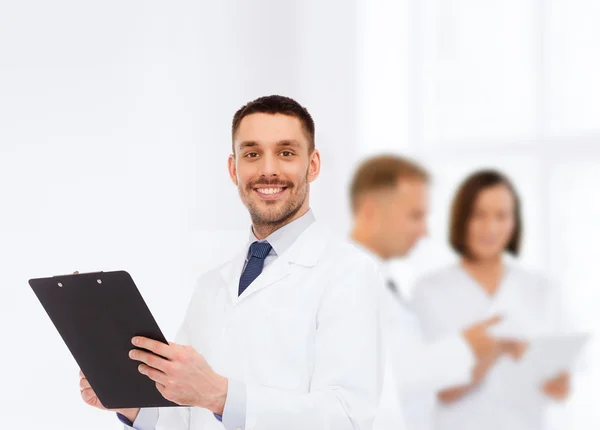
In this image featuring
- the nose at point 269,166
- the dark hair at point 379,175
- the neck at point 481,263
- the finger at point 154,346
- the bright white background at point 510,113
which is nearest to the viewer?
the finger at point 154,346

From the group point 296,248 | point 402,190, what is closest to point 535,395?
point 402,190

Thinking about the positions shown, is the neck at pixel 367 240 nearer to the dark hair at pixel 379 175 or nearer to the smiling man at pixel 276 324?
the dark hair at pixel 379 175

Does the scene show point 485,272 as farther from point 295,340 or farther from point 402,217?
point 295,340

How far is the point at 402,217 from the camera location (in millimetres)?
2430

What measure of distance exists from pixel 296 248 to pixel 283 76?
1971 mm

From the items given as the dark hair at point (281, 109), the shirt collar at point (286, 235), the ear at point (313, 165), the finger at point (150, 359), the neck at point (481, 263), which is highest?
the dark hair at point (281, 109)

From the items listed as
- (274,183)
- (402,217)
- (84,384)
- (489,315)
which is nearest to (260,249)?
(274,183)

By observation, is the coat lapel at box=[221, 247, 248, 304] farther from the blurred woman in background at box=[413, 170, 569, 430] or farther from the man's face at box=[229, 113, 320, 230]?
the blurred woman in background at box=[413, 170, 569, 430]

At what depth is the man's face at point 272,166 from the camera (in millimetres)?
1445

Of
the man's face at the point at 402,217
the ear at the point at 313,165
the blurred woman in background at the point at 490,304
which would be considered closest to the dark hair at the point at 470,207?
the blurred woman in background at the point at 490,304

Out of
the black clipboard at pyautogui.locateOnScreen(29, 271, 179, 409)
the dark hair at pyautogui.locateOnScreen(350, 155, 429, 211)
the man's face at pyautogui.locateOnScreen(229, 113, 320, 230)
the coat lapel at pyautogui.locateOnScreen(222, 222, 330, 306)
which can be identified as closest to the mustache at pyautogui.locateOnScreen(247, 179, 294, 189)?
the man's face at pyautogui.locateOnScreen(229, 113, 320, 230)

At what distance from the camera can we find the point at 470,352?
2.54 m

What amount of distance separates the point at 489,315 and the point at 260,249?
131 cm

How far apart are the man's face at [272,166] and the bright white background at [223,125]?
1.35 metres
